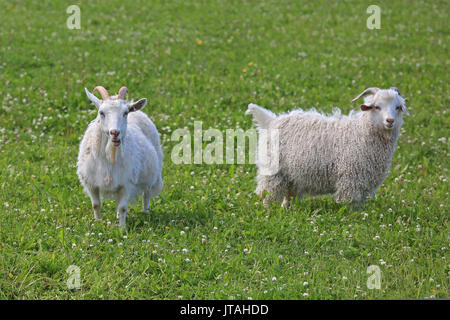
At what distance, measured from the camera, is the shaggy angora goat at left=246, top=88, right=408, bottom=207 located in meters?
7.27

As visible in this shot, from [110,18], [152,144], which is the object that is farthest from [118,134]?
[110,18]

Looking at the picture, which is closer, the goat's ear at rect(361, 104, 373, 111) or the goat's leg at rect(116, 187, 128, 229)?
the goat's leg at rect(116, 187, 128, 229)

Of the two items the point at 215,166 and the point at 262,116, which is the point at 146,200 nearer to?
the point at 262,116

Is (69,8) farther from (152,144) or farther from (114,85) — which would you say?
(152,144)

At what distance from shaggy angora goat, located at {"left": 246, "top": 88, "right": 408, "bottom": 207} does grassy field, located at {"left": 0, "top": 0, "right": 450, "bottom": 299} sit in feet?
0.94

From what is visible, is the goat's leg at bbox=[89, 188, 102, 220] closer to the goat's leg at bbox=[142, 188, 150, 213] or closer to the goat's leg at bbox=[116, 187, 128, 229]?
the goat's leg at bbox=[116, 187, 128, 229]

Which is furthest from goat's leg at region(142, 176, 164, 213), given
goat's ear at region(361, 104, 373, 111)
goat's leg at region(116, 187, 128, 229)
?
goat's ear at region(361, 104, 373, 111)

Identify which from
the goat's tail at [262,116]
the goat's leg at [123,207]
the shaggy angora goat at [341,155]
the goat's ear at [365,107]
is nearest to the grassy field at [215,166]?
the goat's leg at [123,207]

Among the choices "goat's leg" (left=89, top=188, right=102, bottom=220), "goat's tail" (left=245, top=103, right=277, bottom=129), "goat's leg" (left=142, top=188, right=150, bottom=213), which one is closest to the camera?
"goat's leg" (left=89, top=188, right=102, bottom=220)

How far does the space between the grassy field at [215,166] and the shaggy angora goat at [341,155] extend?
0.29 meters

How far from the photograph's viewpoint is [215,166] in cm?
919

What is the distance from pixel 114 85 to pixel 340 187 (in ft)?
20.7

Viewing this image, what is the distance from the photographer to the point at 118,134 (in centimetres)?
589

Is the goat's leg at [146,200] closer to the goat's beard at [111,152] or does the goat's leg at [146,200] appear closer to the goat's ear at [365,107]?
the goat's beard at [111,152]
